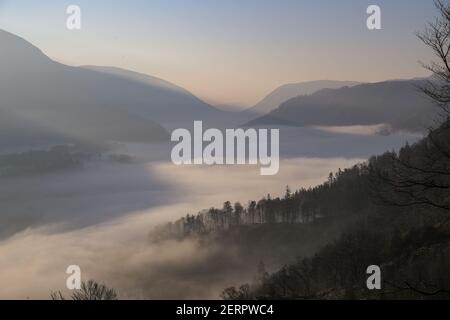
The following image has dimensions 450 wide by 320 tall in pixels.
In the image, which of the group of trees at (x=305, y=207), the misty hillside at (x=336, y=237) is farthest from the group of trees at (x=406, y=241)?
the group of trees at (x=305, y=207)

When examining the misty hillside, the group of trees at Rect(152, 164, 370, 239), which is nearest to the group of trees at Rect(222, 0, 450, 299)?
the misty hillside

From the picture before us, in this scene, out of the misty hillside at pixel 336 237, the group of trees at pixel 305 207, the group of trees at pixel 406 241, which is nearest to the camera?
the group of trees at pixel 406 241

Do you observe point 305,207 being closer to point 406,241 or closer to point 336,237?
point 336,237

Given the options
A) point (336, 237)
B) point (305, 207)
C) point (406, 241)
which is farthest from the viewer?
point (305, 207)

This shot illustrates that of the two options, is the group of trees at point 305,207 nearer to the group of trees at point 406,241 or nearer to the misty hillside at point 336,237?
the misty hillside at point 336,237

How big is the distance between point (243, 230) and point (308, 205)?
27777 millimetres

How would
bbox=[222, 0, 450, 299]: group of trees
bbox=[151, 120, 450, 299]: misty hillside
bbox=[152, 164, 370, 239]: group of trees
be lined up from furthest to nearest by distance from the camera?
bbox=[152, 164, 370, 239]: group of trees → bbox=[151, 120, 450, 299]: misty hillside → bbox=[222, 0, 450, 299]: group of trees

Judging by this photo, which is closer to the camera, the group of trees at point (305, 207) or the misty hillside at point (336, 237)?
the misty hillside at point (336, 237)

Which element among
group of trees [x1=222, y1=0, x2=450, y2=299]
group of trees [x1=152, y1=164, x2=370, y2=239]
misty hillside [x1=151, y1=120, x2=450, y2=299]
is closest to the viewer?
group of trees [x1=222, y1=0, x2=450, y2=299]

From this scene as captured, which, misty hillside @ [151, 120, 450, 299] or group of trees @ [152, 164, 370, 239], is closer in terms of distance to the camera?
misty hillside @ [151, 120, 450, 299]

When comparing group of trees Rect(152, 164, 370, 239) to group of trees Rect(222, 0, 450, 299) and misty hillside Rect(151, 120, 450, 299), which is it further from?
group of trees Rect(222, 0, 450, 299)

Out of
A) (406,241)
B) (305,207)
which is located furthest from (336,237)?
(406,241)

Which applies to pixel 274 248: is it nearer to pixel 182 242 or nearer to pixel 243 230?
pixel 243 230
